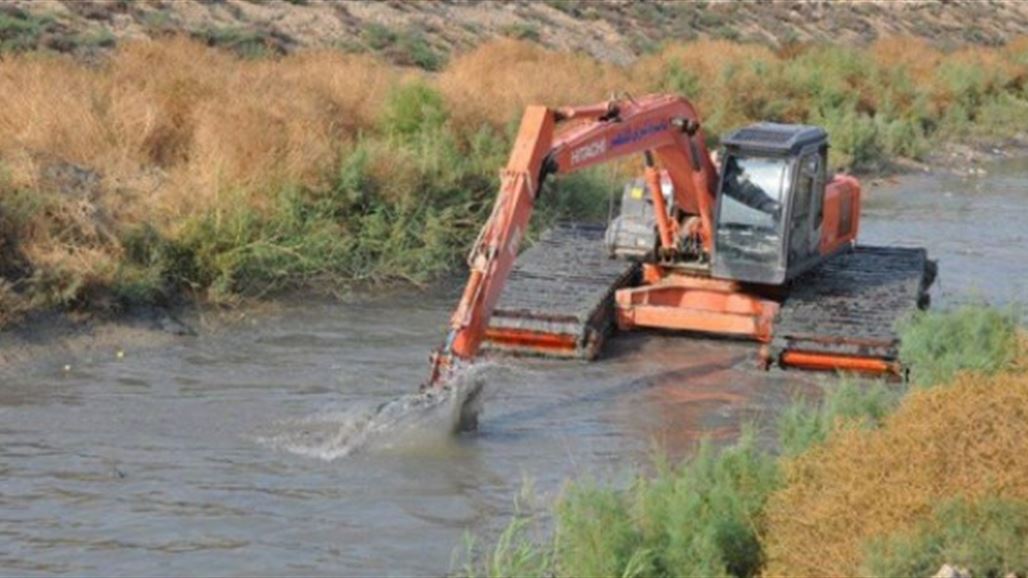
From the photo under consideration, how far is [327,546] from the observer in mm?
11477

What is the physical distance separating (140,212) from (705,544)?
10.6m

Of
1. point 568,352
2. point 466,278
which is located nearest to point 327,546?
point 568,352

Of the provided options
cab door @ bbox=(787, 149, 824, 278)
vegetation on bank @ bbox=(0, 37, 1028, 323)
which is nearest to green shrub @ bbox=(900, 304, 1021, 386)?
cab door @ bbox=(787, 149, 824, 278)

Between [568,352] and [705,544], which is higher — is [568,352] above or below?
below

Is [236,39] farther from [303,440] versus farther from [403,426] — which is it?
[403,426]

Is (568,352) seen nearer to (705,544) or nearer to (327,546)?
(327,546)

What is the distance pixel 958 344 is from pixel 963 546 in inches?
221

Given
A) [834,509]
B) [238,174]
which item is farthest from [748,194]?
[834,509]

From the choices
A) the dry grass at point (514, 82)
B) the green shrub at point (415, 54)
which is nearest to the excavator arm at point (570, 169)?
the dry grass at point (514, 82)

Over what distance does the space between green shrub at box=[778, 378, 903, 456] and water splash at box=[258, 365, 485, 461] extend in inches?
95.4

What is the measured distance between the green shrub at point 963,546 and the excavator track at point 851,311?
724cm

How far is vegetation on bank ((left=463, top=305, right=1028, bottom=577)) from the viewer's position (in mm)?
8805

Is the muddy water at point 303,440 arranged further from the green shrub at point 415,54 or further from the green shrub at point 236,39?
the green shrub at point 415,54

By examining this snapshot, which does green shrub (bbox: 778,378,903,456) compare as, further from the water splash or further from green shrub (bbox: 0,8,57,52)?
green shrub (bbox: 0,8,57,52)
